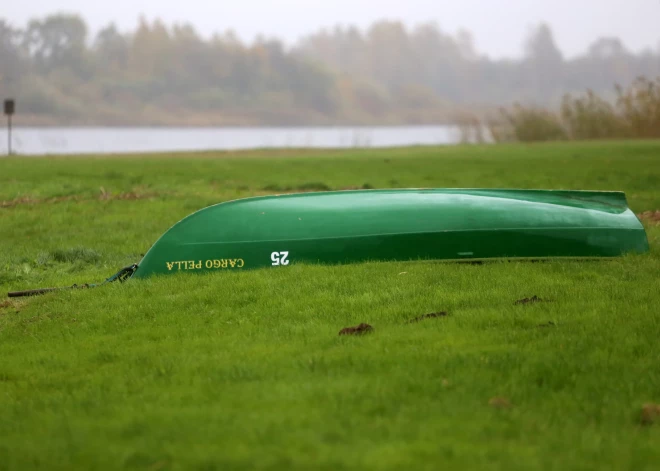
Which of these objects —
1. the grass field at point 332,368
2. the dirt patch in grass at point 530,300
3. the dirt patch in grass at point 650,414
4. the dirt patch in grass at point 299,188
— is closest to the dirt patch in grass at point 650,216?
the grass field at point 332,368

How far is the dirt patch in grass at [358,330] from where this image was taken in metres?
5.77

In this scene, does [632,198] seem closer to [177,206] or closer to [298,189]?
[298,189]

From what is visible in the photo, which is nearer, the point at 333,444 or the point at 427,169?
the point at 333,444

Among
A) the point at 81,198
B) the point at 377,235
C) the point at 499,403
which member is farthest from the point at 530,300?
the point at 81,198

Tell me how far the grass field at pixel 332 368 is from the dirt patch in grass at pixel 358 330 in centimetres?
6

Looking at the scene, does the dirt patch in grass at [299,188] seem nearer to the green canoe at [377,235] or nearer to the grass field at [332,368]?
the grass field at [332,368]

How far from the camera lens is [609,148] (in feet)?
77.6

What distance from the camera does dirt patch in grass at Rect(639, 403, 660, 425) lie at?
419 centimetres

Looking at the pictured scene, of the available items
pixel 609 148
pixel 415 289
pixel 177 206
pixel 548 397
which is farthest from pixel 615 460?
pixel 609 148

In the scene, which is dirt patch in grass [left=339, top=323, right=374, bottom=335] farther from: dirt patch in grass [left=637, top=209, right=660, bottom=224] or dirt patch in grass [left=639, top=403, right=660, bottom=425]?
dirt patch in grass [left=637, top=209, right=660, bottom=224]

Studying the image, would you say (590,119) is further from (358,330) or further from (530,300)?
(358,330)

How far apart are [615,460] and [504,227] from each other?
14.9 feet

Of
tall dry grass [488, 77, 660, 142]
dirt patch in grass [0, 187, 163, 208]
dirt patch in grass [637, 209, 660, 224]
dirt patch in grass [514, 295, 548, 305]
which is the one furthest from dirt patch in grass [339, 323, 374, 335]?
tall dry grass [488, 77, 660, 142]

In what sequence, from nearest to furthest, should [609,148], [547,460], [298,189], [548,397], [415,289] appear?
1. [547,460]
2. [548,397]
3. [415,289]
4. [298,189]
5. [609,148]
